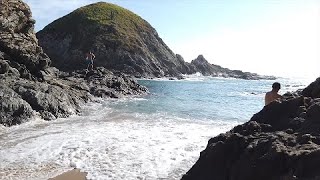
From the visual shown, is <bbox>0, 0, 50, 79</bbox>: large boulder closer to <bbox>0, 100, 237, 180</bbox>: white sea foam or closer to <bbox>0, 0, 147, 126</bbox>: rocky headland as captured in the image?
<bbox>0, 0, 147, 126</bbox>: rocky headland

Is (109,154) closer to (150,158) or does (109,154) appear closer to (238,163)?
(150,158)

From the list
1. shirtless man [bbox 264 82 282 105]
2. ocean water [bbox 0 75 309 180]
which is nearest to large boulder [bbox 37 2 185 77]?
ocean water [bbox 0 75 309 180]

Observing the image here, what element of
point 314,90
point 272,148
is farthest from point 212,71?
point 272,148

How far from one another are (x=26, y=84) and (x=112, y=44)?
78.9 meters

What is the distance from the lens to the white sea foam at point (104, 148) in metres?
10.6

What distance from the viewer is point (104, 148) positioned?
13172mm

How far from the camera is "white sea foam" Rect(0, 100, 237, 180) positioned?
10.6 meters

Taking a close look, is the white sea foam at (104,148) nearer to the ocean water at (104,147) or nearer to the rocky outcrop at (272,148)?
the ocean water at (104,147)

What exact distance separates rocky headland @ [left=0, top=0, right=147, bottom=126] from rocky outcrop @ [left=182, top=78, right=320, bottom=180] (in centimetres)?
1327

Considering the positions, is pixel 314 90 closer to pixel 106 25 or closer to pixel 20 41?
pixel 20 41

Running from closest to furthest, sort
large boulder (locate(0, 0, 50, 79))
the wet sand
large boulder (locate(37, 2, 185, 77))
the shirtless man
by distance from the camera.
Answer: the wet sand < the shirtless man < large boulder (locate(0, 0, 50, 79)) < large boulder (locate(37, 2, 185, 77))

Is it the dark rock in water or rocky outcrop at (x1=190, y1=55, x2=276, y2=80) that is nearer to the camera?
the dark rock in water

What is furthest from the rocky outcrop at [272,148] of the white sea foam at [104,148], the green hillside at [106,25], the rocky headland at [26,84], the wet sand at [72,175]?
the green hillside at [106,25]

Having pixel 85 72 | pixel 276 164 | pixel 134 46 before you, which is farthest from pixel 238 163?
pixel 134 46
